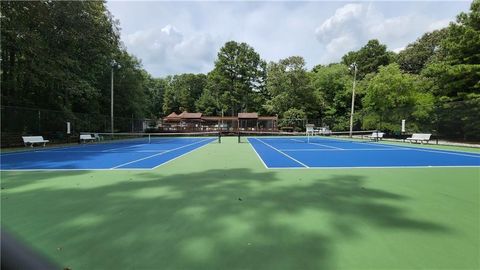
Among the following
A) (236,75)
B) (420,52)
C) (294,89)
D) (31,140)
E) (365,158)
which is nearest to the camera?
(365,158)

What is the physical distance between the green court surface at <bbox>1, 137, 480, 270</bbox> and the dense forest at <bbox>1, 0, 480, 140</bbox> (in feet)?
55.4

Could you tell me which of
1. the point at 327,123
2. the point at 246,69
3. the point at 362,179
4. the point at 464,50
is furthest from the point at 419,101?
the point at 246,69

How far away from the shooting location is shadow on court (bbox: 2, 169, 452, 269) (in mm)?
3383

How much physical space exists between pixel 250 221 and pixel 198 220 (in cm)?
78

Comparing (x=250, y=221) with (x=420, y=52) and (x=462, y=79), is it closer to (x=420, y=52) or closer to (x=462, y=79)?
(x=462, y=79)

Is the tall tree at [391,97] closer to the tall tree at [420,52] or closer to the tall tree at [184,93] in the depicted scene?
the tall tree at [420,52]

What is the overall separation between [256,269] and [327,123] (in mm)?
45214

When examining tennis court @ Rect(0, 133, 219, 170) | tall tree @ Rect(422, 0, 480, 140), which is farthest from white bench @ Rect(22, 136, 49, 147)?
tall tree @ Rect(422, 0, 480, 140)

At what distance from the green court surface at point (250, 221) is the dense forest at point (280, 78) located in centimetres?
1688

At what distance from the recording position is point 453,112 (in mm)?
22156

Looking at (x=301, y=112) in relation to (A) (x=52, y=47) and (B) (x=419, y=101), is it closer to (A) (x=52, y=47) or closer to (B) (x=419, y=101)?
(B) (x=419, y=101)

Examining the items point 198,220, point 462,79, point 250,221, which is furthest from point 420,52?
point 198,220

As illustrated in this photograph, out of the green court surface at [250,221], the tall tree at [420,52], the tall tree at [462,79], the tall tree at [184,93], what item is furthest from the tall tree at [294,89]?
the green court surface at [250,221]

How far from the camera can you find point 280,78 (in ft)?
170
